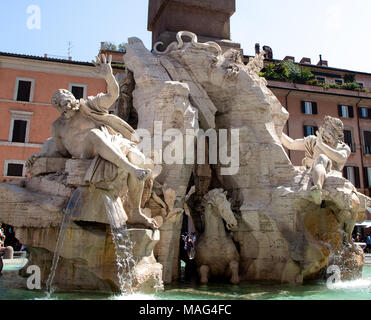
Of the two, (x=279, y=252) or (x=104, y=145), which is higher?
(x=104, y=145)

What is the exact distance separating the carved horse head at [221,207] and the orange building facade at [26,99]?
52.7ft

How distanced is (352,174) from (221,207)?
20.4 metres

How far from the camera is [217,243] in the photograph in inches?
276

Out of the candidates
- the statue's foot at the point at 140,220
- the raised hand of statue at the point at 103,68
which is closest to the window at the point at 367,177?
the statue's foot at the point at 140,220

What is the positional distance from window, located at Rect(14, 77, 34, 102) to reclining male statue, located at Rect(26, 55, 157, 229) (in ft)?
55.3

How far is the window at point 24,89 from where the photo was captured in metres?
21.8

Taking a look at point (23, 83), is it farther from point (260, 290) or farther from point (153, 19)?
point (260, 290)

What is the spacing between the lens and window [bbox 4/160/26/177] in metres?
20.6

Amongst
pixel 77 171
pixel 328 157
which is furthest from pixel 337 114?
pixel 77 171

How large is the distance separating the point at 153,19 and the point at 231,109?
301 centimetres

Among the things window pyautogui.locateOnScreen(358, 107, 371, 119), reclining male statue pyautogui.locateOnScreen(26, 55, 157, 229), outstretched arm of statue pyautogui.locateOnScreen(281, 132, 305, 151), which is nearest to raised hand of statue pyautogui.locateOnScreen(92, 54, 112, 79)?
reclining male statue pyautogui.locateOnScreen(26, 55, 157, 229)

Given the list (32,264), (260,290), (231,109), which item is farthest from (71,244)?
(231,109)

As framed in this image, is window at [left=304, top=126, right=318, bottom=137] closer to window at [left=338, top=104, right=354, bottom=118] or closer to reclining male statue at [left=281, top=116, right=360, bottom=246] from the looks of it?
window at [left=338, top=104, right=354, bottom=118]
